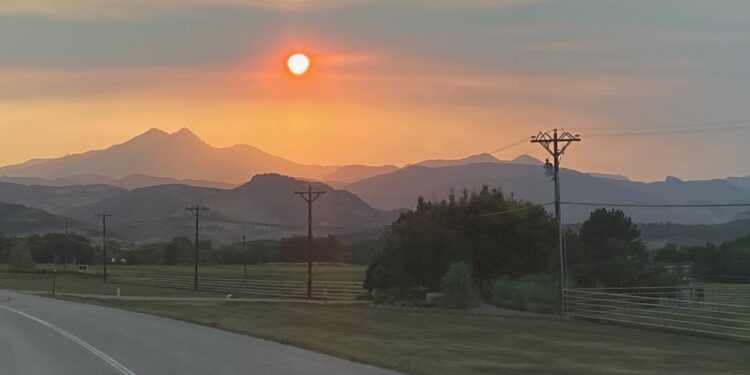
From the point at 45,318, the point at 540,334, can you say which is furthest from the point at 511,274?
the point at 45,318

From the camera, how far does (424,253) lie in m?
64.5

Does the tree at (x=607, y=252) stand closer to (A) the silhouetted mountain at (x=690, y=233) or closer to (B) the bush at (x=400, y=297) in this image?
(B) the bush at (x=400, y=297)

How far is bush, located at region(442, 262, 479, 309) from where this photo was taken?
180ft

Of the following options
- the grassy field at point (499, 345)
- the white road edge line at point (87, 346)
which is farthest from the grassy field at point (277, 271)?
the white road edge line at point (87, 346)

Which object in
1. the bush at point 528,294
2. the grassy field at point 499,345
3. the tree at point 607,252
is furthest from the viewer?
the tree at point 607,252

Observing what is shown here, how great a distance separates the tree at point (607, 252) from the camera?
59375mm

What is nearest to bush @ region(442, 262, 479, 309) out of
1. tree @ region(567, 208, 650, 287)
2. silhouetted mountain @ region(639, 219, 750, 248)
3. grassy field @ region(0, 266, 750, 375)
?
grassy field @ region(0, 266, 750, 375)

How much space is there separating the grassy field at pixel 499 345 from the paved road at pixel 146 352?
1339mm

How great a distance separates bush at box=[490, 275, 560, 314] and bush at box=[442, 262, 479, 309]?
6.48 feet

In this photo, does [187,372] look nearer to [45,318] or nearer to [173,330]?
[173,330]

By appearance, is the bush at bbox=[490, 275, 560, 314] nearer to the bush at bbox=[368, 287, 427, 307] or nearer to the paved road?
the bush at bbox=[368, 287, 427, 307]

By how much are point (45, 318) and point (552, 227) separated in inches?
1453

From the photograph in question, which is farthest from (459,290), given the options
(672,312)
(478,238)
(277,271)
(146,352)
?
(277,271)

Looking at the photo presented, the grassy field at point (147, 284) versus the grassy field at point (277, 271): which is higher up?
the grassy field at point (277, 271)
